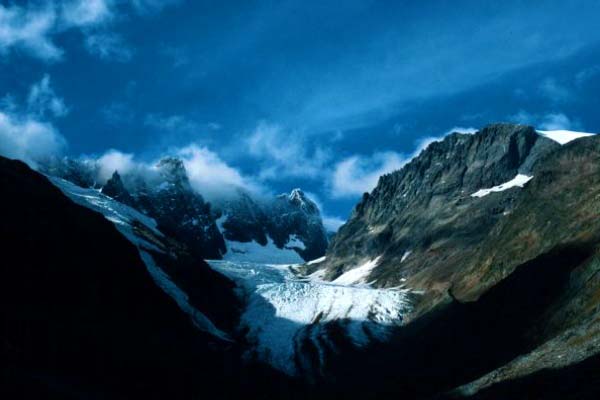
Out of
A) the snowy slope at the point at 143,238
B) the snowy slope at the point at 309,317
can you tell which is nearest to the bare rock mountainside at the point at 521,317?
the snowy slope at the point at 309,317

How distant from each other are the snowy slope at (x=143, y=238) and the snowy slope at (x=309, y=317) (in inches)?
633

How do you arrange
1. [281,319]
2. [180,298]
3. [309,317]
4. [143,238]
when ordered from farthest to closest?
[309,317], [281,319], [143,238], [180,298]

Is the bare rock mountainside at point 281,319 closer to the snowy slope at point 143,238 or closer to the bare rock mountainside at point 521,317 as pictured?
the bare rock mountainside at point 521,317

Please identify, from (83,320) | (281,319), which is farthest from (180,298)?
(83,320)

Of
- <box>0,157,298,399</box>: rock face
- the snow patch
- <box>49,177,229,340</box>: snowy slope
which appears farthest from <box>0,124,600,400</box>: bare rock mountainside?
<box>49,177,229,340</box>: snowy slope

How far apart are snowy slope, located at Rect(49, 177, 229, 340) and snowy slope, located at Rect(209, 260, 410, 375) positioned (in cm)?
1607

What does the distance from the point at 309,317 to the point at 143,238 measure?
47.3m

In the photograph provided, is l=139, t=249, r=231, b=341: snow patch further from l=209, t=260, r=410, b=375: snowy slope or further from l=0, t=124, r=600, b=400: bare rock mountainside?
l=209, t=260, r=410, b=375: snowy slope

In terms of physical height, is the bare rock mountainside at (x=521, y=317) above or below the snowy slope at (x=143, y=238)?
below

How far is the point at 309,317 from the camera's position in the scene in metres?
175

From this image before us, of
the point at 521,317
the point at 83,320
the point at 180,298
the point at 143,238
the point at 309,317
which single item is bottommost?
the point at 521,317

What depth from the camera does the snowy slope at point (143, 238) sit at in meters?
132

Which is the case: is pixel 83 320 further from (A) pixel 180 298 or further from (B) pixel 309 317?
(B) pixel 309 317

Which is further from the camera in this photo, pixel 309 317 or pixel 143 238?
pixel 309 317
